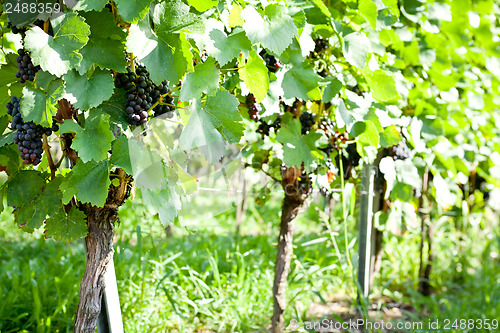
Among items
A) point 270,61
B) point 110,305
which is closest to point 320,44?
point 270,61

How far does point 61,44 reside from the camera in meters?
0.87

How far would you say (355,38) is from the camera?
132 cm

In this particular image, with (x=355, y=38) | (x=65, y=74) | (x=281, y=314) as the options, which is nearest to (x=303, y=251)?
(x=281, y=314)

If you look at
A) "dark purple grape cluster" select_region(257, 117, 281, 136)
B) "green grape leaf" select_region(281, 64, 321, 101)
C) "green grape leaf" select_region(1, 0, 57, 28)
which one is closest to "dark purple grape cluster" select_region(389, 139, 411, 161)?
"dark purple grape cluster" select_region(257, 117, 281, 136)

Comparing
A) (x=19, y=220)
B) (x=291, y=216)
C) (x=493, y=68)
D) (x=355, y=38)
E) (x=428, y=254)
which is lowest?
(x=428, y=254)

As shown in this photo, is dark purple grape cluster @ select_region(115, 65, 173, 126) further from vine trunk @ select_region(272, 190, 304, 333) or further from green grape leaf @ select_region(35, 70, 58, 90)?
vine trunk @ select_region(272, 190, 304, 333)

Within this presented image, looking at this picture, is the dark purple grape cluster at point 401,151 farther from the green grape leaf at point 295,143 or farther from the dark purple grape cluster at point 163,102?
the dark purple grape cluster at point 163,102

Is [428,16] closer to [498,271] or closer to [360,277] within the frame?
[360,277]

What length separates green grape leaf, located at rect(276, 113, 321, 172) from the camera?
141 centimetres

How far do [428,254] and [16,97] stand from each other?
2.55 metres

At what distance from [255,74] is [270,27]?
0.13m

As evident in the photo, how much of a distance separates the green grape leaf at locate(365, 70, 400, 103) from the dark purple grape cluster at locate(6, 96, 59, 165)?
3.19ft

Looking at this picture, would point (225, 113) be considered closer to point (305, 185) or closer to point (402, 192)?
point (305, 185)

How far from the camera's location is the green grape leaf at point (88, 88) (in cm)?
90
